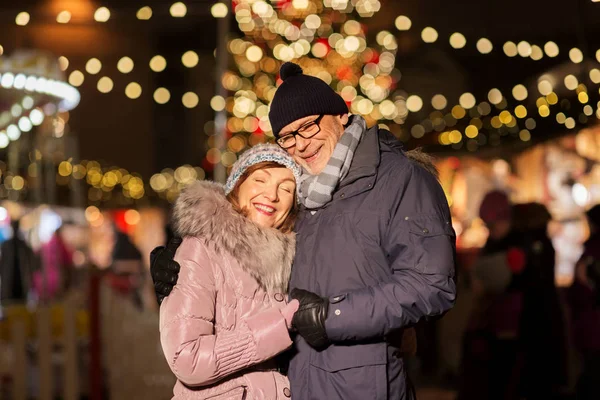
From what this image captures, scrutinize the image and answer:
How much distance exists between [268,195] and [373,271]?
0.46 m

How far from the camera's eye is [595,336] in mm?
4797

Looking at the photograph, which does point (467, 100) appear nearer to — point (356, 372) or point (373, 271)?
point (373, 271)

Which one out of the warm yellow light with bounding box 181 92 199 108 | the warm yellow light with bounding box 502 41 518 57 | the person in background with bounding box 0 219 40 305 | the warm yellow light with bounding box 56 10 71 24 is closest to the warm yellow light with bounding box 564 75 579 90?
the warm yellow light with bounding box 502 41 518 57

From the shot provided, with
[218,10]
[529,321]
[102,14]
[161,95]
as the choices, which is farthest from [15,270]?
[529,321]

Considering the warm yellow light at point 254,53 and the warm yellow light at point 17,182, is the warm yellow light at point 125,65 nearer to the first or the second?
the warm yellow light at point 254,53

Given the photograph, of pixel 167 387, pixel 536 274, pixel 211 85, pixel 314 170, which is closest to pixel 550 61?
pixel 536 274

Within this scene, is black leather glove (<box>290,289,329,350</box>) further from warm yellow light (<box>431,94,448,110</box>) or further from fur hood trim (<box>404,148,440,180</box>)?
warm yellow light (<box>431,94,448,110</box>)

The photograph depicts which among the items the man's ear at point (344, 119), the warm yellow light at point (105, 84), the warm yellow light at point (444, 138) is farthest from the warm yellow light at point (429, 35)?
the man's ear at point (344, 119)

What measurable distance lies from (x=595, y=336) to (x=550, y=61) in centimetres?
207

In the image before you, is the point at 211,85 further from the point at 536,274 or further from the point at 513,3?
the point at 536,274

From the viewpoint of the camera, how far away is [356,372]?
2.58 metres

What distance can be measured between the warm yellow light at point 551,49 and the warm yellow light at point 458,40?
0.77 meters

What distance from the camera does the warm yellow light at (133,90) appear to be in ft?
29.4

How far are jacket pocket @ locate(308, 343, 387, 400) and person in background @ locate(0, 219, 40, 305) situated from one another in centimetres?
712
